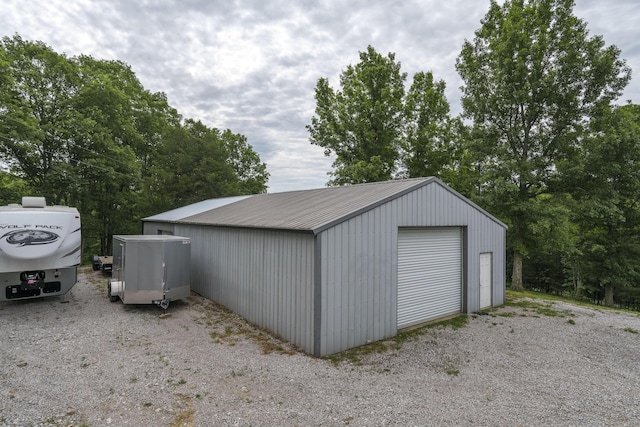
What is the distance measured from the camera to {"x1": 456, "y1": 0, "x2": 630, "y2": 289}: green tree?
14945mm

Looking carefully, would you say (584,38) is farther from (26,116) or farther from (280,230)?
(26,116)

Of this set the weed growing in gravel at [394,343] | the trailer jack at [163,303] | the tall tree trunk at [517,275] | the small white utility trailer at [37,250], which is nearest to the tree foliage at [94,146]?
the small white utility trailer at [37,250]

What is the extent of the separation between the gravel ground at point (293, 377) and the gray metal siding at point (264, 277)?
1.57 feet

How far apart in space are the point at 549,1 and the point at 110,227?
3000cm

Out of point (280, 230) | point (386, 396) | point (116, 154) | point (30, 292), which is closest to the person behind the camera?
point (386, 396)

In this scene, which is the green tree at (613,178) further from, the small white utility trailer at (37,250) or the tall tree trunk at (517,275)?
the small white utility trailer at (37,250)

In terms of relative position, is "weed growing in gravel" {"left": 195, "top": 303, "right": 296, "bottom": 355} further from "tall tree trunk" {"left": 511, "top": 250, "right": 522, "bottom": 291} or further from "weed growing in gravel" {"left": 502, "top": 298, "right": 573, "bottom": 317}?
"tall tree trunk" {"left": 511, "top": 250, "right": 522, "bottom": 291}

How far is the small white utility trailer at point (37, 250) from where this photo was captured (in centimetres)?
877

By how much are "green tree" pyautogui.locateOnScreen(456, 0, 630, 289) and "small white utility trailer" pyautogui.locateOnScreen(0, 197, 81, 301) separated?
17.6 metres

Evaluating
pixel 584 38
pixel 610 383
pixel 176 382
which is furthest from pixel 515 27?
pixel 176 382

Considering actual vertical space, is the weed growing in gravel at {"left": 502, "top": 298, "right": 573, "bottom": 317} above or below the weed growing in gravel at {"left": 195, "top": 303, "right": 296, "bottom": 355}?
below

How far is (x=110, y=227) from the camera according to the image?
23.0 metres

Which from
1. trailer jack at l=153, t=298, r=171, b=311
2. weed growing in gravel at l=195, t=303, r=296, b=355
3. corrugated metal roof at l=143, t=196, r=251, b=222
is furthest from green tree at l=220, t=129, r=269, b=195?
weed growing in gravel at l=195, t=303, r=296, b=355

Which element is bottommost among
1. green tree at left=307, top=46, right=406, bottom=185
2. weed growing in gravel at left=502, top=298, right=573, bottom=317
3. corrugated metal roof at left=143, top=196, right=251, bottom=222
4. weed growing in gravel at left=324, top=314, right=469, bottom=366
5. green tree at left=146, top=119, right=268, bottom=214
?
weed growing in gravel at left=502, top=298, right=573, bottom=317
